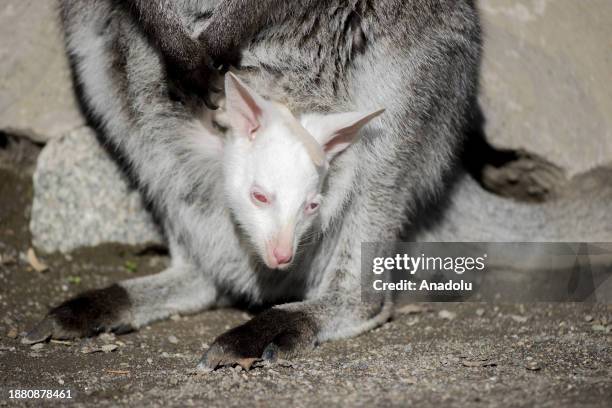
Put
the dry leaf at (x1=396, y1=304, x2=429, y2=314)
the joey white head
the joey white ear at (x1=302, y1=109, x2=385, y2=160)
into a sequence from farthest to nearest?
the dry leaf at (x1=396, y1=304, x2=429, y2=314)
the joey white ear at (x1=302, y1=109, x2=385, y2=160)
the joey white head

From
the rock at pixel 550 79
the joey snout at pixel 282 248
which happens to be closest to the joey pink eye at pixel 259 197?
the joey snout at pixel 282 248

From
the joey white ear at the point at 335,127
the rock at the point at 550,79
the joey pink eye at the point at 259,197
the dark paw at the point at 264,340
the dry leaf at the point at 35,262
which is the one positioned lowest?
the dry leaf at the point at 35,262

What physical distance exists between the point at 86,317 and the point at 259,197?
3.40 ft

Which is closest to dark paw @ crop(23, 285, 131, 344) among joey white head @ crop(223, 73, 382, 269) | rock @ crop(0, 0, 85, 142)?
joey white head @ crop(223, 73, 382, 269)

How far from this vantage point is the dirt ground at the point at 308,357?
262 centimetres

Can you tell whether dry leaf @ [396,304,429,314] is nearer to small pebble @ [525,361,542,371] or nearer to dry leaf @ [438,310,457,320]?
dry leaf @ [438,310,457,320]

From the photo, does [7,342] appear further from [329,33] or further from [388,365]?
[329,33]

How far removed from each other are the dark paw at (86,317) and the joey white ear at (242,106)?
1.05 metres

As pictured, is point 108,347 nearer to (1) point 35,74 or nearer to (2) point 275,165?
(2) point 275,165

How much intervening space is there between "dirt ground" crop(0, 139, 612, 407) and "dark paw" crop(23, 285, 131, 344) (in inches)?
1.8

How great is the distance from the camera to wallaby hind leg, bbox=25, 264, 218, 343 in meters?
3.44

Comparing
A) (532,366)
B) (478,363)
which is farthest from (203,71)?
(532,366)

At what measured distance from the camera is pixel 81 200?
14.1ft

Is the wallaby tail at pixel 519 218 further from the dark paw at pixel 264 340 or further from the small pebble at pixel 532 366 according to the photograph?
the small pebble at pixel 532 366
